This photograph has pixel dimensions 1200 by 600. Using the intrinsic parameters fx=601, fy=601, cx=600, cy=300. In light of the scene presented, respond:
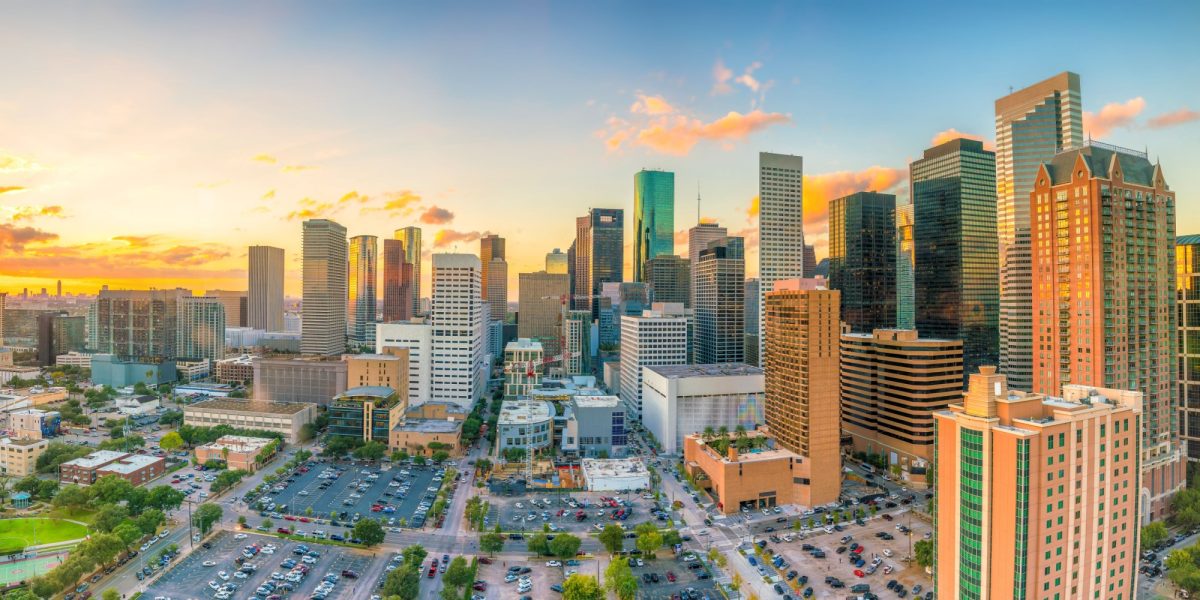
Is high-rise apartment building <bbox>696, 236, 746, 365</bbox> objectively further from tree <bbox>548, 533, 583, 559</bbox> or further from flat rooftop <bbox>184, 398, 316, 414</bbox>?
tree <bbox>548, 533, 583, 559</bbox>

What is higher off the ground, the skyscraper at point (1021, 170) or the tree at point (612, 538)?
the skyscraper at point (1021, 170)

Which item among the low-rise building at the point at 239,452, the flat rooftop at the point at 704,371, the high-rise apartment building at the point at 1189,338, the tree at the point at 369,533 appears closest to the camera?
the tree at the point at 369,533

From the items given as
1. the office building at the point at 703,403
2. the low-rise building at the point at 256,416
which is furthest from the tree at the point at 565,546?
the low-rise building at the point at 256,416

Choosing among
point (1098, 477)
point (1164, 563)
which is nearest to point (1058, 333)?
point (1164, 563)

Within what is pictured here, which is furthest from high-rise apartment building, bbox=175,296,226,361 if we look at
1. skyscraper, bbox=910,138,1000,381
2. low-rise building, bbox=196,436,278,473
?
skyscraper, bbox=910,138,1000,381

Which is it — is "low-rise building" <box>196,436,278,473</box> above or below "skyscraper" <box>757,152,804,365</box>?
below

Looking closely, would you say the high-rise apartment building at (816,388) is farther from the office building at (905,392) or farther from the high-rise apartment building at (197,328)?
the high-rise apartment building at (197,328)
